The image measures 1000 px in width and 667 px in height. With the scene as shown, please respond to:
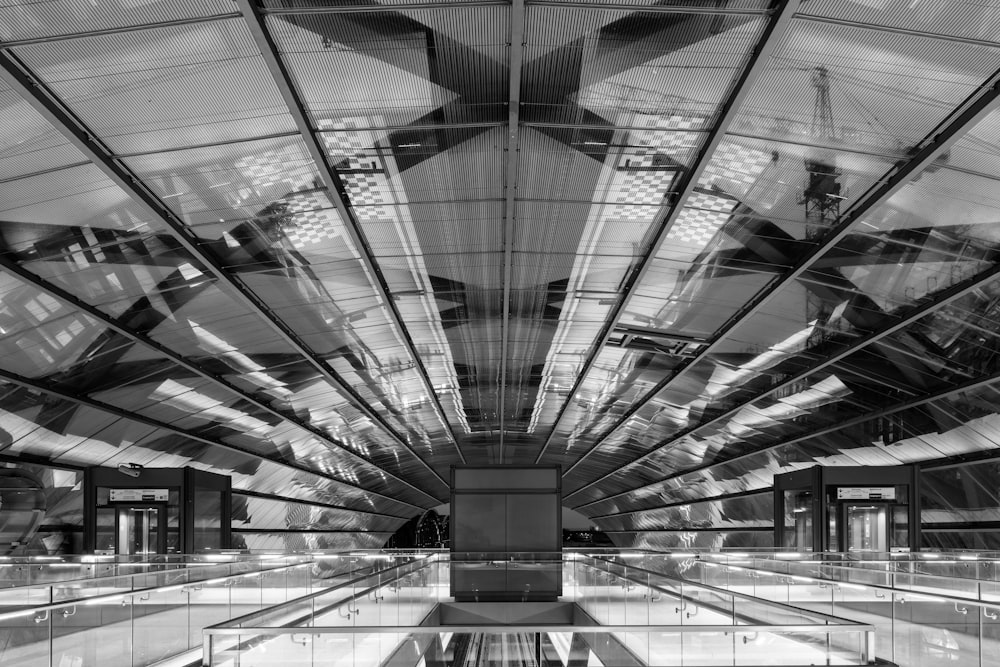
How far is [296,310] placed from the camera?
25.2 metres

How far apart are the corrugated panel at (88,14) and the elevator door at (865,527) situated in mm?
26663

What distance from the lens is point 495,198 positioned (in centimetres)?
1794

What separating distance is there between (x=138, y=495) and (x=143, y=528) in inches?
44.9

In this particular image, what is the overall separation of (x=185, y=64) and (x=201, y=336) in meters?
14.7

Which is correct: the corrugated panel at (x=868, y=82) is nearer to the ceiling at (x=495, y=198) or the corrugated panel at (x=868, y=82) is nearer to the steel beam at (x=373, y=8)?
the ceiling at (x=495, y=198)

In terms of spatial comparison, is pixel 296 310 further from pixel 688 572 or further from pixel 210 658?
pixel 210 658

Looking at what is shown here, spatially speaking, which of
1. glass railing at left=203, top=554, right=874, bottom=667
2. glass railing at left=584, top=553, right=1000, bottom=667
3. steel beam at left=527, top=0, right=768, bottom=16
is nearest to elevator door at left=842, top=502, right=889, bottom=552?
glass railing at left=584, top=553, right=1000, bottom=667

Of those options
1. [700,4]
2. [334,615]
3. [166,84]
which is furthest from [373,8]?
[334,615]

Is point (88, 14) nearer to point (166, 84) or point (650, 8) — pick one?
point (166, 84)

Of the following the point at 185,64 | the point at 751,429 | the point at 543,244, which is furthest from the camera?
the point at 751,429

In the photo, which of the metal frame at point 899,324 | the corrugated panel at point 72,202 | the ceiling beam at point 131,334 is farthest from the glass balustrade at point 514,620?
the corrugated panel at point 72,202

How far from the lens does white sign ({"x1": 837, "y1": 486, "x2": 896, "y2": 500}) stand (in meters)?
32.0

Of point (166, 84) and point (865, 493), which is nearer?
point (166, 84)

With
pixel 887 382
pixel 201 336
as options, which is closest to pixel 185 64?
Answer: pixel 201 336
